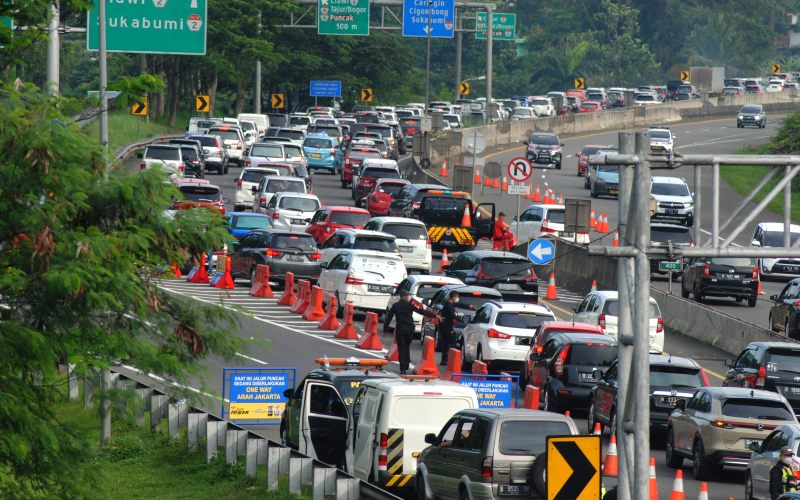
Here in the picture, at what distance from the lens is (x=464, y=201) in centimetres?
4778

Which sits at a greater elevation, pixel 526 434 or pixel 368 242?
pixel 526 434

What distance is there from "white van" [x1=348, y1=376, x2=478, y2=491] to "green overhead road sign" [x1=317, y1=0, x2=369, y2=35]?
59258 millimetres

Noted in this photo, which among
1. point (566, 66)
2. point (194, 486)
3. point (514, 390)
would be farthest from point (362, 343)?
point (566, 66)

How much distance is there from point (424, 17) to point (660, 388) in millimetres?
58402

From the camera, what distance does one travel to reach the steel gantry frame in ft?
47.0

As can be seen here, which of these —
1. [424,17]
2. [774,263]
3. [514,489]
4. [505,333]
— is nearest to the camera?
[514,489]

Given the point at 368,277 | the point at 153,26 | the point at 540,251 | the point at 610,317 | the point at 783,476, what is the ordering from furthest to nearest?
the point at 153,26 → the point at 540,251 → the point at 368,277 → the point at 610,317 → the point at 783,476

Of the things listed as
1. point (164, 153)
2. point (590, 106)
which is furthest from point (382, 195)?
point (590, 106)

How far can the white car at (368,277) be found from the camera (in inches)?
1448

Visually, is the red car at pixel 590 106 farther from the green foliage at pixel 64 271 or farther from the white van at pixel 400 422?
the green foliage at pixel 64 271

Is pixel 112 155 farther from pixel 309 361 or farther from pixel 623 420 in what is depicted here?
pixel 309 361

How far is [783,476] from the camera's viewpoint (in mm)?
18781

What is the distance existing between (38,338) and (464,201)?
112 ft

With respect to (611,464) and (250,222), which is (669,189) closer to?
(250,222)
